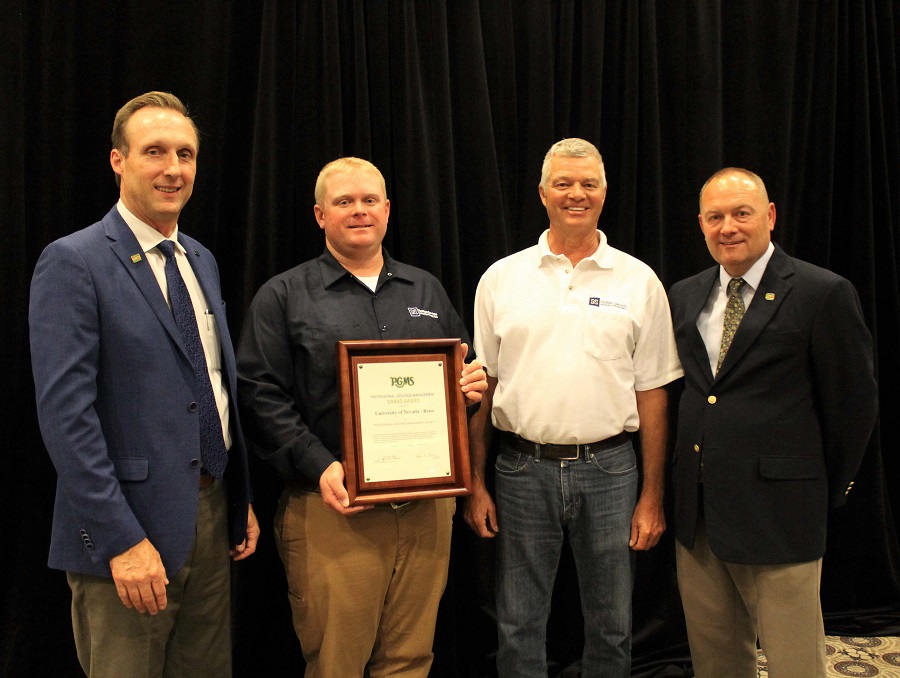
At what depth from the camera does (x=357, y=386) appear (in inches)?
81.7

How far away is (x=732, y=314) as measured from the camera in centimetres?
230

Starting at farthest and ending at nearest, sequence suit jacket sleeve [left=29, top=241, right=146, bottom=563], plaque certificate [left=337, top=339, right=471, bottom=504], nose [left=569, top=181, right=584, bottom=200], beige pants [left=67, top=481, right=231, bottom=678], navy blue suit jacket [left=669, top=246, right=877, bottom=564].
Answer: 1. nose [left=569, top=181, right=584, bottom=200]
2. navy blue suit jacket [left=669, top=246, right=877, bottom=564]
3. plaque certificate [left=337, top=339, right=471, bottom=504]
4. beige pants [left=67, top=481, right=231, bottom=678]
5. suit jacket sleeve [left=29, top=241, right=146, bottom=563]

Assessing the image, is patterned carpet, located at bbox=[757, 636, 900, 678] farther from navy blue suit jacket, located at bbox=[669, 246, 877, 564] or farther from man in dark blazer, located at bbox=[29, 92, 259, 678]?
man in dark blazer, located at bbox=[29, 92, 259, 678]

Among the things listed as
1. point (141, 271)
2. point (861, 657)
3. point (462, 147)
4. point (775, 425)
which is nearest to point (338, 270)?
point (141, 271)

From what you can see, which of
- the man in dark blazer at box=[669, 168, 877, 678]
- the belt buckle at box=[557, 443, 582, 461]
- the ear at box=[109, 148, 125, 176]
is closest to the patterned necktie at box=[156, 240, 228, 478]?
the ear at box=[109, 148, 125, 176]

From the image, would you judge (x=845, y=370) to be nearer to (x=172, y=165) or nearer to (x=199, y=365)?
(x=199, y=365)

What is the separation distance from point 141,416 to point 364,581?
833 millimetres

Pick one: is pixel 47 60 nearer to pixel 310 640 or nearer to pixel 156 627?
pixel 156 627

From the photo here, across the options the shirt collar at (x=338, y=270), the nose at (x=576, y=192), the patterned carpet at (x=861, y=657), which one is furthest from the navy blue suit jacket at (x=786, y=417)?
the patterned carpet at (x=861, y=657)

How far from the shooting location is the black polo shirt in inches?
82.6

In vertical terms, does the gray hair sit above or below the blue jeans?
above

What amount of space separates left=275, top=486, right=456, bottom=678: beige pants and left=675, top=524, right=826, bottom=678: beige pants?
0.83m

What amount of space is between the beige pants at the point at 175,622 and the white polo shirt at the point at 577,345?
981mm

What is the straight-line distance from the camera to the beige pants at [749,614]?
2.17 meters
